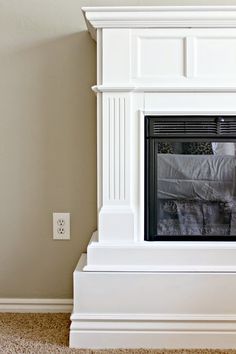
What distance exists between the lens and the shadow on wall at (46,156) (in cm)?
200

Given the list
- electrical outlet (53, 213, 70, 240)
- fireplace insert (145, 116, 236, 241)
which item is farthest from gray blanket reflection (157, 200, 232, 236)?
electrical outlet (53, 213, 70, 240)

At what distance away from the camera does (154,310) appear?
1.70 meters

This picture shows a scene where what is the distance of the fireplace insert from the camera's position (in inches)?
71.4

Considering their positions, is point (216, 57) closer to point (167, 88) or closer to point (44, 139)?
point (167, 88)

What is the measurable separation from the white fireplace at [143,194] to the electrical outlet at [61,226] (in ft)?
0.88

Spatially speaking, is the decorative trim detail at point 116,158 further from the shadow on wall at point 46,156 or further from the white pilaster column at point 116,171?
the shadow on wall at point 46,156

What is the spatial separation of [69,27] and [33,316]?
1.37 m

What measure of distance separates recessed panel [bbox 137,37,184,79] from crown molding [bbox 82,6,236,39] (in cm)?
7

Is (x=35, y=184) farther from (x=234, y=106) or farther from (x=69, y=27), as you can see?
(x=234, y=106)

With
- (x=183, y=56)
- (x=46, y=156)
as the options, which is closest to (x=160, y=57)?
(x=183, y=56)

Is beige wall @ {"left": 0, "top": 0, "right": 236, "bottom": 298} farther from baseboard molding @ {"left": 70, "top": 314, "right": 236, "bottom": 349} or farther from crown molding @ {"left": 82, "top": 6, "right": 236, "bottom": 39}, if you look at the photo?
baseboard molding @ {"left": 70, "top": 314, "right": 236, "bottom": 349}

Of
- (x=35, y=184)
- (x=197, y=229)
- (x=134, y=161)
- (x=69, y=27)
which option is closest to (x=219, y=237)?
(x=197, y=229)

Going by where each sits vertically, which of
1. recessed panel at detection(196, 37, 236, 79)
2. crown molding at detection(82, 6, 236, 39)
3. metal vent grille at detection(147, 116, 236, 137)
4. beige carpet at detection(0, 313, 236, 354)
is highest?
crown molding at detection(82, 6, 236, 39)

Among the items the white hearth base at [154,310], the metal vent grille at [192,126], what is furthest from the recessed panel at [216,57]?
the white hearth base at [154,310]
